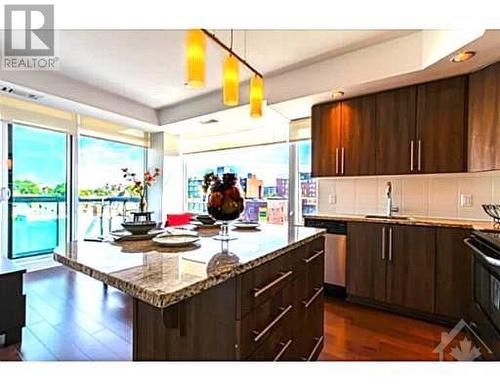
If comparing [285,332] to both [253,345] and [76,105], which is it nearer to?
[253,345]

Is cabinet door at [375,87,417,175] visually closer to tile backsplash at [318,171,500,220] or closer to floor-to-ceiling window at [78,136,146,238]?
tile backsplash at [318,171,500,220]

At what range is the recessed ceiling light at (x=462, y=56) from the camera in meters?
2.20

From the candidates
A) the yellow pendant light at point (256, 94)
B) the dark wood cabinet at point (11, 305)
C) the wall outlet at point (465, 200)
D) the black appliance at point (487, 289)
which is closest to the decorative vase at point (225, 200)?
the yellow pendant light at point (256, 94)

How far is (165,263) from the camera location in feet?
3.85

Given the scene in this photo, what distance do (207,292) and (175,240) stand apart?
0.42 meters

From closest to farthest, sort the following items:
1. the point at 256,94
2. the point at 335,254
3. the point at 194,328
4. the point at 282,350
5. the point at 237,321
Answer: the point at 237,321
the point at 194,328
the point at 282,350
the point at 256,94
the point at 335,254

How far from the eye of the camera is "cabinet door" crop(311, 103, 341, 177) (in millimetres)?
3434

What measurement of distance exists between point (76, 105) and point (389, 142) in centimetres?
401

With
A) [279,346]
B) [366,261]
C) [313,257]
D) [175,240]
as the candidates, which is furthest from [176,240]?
[366,261]

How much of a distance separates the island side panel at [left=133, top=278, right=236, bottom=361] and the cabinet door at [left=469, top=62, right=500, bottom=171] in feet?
8.15

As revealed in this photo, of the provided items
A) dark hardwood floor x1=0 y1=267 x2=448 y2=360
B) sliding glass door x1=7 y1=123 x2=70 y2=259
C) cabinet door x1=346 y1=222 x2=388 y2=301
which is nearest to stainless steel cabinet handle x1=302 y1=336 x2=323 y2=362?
dark hardwood floor x1=0 y1=267 x2=448 y2=360

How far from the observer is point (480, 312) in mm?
2020

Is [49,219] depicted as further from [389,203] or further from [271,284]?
[389,203]
